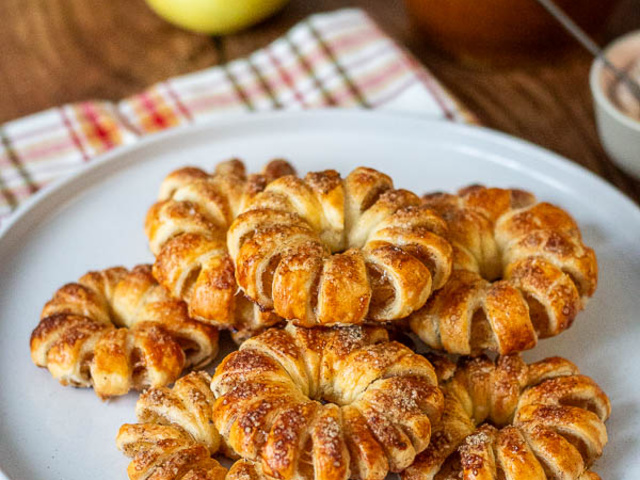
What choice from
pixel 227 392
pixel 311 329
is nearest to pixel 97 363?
pixel 227 392

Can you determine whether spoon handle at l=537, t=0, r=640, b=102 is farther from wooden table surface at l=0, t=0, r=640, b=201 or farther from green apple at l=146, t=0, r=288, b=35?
green apple at l=146, t=0, r=288, b=35

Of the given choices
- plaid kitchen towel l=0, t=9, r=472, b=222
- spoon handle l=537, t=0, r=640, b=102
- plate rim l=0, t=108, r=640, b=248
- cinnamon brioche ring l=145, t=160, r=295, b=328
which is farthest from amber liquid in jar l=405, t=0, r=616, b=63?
cinnamon brioche ring l=145, t=160, r=295, b=328

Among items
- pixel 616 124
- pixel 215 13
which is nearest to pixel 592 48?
pixel 616 124

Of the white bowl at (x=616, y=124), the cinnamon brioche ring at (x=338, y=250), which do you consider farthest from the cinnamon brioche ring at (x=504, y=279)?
the white bowl at (x=616, y=124)

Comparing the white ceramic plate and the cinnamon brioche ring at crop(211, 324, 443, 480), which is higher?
the cinnamon brioche ring at crop(211, 324, 443, 480)

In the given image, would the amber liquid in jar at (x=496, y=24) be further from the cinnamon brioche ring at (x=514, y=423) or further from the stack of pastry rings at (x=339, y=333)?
the cinnamon brioche ring at (x=514, y=423)

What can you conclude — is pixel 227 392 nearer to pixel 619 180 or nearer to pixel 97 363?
pixel 97 363
